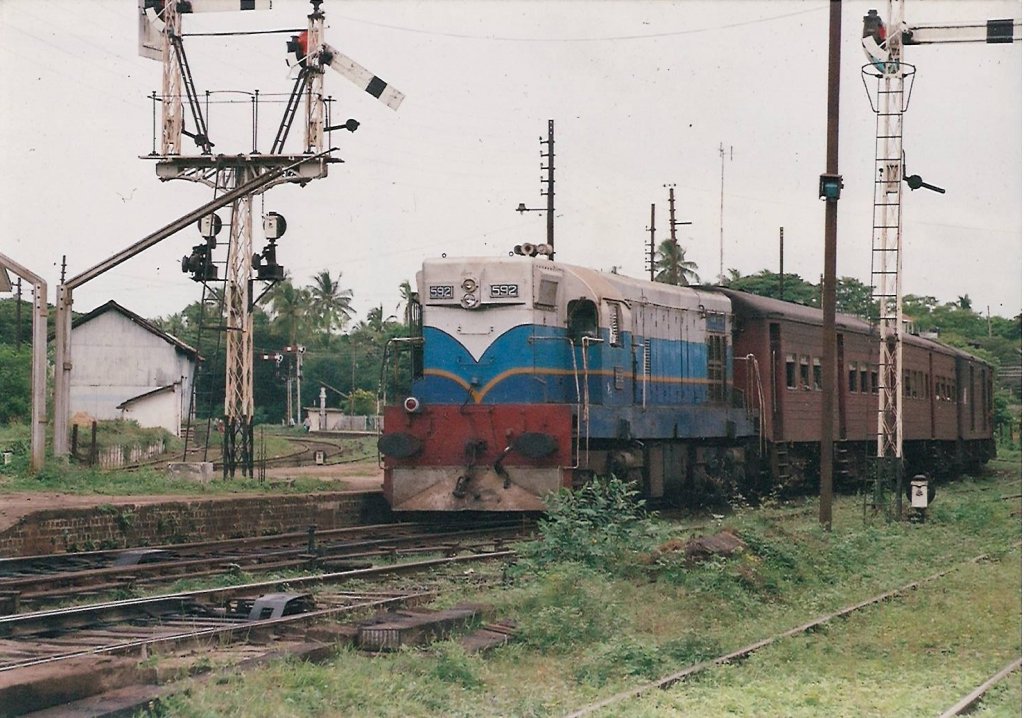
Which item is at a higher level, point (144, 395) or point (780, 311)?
point (780, 311)

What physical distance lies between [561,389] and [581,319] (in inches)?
41.8

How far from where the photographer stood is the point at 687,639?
33.7 ft

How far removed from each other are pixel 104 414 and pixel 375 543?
44.8m

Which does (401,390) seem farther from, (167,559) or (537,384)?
(167,559)

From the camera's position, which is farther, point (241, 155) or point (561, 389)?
point (241, 155)

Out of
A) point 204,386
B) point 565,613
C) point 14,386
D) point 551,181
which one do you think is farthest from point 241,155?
point 204,386

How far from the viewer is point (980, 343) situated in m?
61.0

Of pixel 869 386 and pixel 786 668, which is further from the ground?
pixel 869 386

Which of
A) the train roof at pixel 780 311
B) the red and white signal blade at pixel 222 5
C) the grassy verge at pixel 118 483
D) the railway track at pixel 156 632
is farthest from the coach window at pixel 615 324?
the railway track at pixel 156 632

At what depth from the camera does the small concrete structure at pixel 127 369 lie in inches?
2285

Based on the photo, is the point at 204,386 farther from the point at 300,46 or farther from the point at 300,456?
the point at 300,46

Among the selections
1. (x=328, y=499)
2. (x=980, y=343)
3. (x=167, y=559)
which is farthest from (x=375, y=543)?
(x=980, y=343)

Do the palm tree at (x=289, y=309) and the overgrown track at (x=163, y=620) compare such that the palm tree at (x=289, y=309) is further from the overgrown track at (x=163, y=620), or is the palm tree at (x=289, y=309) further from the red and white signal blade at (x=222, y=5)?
the overgrown track at (x=163, y=620)

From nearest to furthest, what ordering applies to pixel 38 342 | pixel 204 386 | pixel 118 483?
pixel 38 342 < pixel 118 483 < pixel 204 386
